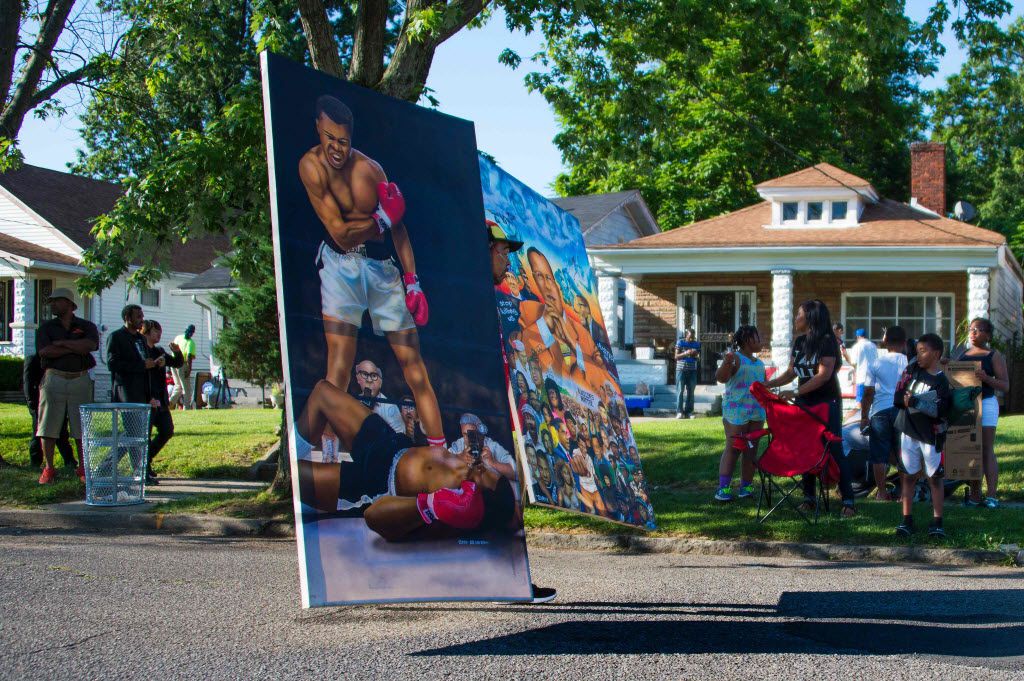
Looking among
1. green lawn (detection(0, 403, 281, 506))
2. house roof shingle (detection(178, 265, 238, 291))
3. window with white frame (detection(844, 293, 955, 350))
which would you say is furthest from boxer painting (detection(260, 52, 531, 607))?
house roof shingle (detection(178, 265, 238, 291))

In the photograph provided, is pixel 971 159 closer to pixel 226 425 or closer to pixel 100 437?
pixel 226 425

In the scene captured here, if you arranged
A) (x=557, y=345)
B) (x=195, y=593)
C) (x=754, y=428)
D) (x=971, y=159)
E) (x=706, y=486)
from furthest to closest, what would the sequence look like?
1. (x=971, y=159)
2. (x=706, y=486)
3. (x=754, y=428)
4. (x=557, y=345)
5. (x=195, y=593)

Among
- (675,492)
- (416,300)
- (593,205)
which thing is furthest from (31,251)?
(416,300)

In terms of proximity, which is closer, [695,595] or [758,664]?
[758,664]

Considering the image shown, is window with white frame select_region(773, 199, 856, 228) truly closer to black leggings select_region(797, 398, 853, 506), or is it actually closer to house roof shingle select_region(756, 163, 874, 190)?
house roof shingle select_region(756, 163, 874, 190)

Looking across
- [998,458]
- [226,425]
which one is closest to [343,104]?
[998,458]

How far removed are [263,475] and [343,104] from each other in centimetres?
832

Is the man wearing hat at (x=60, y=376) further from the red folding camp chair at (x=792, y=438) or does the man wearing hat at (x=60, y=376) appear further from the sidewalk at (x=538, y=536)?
the red folding camp chair at (x=792, y=438)

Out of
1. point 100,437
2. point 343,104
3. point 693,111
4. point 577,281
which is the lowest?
point 100,437

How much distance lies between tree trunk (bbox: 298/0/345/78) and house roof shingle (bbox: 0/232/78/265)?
832 inches

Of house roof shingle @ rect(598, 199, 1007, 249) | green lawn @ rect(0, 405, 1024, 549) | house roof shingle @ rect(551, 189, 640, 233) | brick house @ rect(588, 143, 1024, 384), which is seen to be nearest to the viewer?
green lawn @ rect(0, 405, 1024, 549)

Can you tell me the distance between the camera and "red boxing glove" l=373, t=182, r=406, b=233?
5512 mm

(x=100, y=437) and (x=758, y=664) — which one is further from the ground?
(x=100, y=437)

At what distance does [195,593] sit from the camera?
660cm
